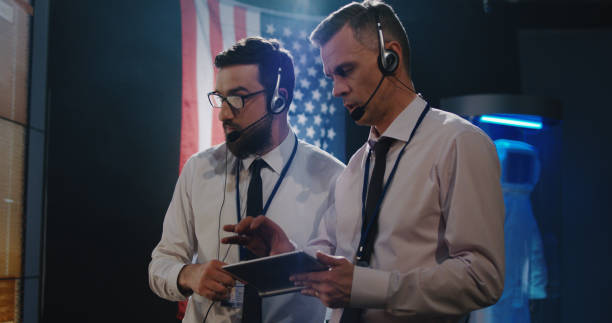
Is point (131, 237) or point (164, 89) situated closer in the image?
point (131, 237)

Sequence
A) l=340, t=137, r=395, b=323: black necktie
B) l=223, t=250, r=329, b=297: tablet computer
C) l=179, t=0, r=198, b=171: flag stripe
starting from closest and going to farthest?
l=223, t=250, r=329, b=297: tablet computer
l=340, t=137, r=395, b=323: black necktie
l=179, t=0, r=198, b=171: flag stripe

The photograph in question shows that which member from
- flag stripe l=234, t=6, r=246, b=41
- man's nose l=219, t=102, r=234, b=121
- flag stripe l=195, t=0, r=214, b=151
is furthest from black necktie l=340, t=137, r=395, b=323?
flag stripe l=234, t=6, r=246, b=41

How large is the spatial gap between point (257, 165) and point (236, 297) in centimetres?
57

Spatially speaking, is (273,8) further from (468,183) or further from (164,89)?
(468,183)

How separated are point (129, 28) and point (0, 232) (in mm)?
1599

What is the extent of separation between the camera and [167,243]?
6.82 feet

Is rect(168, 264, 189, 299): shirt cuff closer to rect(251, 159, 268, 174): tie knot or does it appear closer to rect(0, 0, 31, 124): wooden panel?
rect(251, 159, 268, 174): tie knot

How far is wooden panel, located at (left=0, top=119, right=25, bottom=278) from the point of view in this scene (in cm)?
244

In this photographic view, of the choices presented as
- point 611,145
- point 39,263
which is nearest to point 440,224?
point 39,263

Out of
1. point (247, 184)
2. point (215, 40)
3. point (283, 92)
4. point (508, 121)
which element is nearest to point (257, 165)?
point (247, 184)

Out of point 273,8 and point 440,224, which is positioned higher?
point 273,8

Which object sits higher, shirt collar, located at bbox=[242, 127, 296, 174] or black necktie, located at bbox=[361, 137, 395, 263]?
shirt collar, located at bbox=[242, 127, 296, 174]

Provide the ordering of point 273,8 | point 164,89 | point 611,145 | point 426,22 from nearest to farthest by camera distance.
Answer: point 164,89
point 273,8
point 426,22
point 611,145

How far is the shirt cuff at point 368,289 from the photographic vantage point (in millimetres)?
1331
